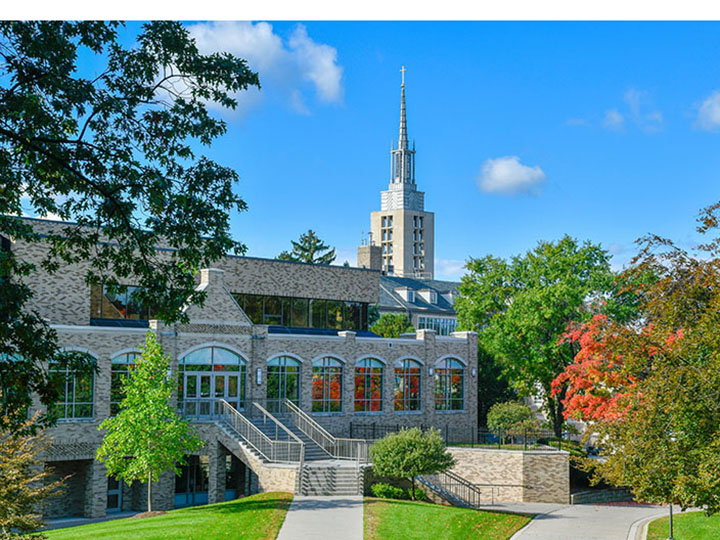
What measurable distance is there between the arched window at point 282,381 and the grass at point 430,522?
428 inches

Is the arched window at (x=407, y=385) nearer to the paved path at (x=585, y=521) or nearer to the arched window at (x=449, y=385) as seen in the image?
the arched window at (x=449, y=385)

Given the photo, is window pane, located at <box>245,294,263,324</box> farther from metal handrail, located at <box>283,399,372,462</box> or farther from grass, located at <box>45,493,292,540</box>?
grass, located at <box>45,493,292,540</box>

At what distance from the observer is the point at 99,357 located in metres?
32.9

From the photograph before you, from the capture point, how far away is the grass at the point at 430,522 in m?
23.7

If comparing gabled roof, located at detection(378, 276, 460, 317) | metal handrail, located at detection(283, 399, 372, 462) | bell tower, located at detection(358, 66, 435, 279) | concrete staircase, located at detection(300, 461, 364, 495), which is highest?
bell tower, located at detection(358, 66, 435, 279)

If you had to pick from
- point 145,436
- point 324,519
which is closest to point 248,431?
point 145,436

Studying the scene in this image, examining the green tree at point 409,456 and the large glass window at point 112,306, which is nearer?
the green tree at point 409,456

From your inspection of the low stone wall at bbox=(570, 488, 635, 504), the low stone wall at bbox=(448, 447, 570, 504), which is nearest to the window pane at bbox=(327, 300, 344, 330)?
the low stone wall at bbox=(448, 447, 570, 504)

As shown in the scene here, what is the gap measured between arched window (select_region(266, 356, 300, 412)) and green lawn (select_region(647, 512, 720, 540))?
666 inches

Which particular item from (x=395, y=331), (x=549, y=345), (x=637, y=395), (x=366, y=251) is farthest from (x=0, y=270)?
(x=366, y=251)

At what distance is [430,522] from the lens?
25.1 m

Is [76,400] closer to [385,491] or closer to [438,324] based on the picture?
[385,491]

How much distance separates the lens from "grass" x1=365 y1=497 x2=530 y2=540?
77.7ft

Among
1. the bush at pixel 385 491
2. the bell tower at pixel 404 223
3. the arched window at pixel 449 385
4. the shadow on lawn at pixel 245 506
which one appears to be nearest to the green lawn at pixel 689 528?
the bush at pixel 385 491
